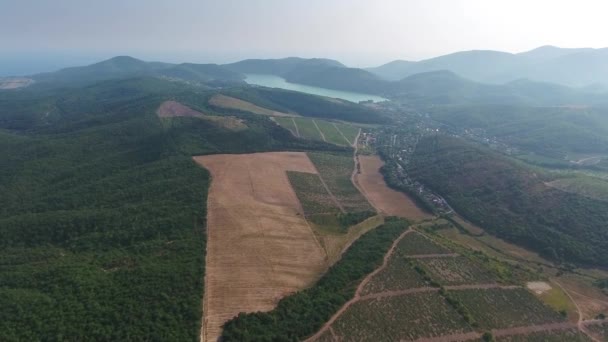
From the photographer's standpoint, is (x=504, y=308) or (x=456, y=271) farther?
(x=456, y=271)

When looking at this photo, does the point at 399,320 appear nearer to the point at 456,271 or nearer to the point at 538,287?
the point at 456,271

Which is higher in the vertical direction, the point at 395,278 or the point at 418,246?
the point at 418,246

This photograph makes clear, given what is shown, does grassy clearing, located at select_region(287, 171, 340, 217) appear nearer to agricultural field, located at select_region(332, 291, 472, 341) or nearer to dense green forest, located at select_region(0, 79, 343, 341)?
dense green forest, located at select_region(0, 79, 343, 341)

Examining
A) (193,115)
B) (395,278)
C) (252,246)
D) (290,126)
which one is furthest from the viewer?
(290,126)

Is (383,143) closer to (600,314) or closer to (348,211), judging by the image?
(348,211)

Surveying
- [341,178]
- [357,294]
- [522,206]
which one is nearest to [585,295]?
[522,206]

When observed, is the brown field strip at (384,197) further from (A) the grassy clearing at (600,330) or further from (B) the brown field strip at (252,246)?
(A) the grassy clearing at (600,330)

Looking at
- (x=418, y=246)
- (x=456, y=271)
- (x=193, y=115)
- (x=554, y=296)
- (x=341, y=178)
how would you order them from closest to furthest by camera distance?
(x=554, y=296), (x=456, y=271), (x=418, y=246), (x=341, y=178), (x=193, y=115)
